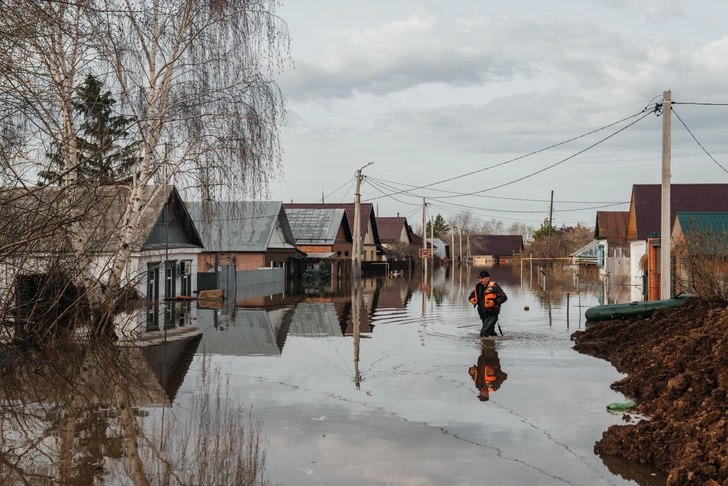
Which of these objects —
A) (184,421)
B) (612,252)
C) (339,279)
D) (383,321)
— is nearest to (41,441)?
(184,421)

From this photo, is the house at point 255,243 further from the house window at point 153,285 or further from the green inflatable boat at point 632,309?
the green inflatable boat at point 632,309

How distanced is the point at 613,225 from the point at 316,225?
23451mm

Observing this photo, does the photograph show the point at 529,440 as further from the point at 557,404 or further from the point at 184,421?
the point at 184,421

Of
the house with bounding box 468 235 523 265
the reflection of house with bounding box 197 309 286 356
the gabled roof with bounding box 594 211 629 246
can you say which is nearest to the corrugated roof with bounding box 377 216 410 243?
the house with bounding box 468 235 523 265

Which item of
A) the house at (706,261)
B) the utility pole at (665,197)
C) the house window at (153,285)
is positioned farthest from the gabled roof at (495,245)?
the utility pole at (665,197)

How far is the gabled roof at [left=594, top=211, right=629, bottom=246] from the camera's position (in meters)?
59.4

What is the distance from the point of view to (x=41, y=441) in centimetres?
835

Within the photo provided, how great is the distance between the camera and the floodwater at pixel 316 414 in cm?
740

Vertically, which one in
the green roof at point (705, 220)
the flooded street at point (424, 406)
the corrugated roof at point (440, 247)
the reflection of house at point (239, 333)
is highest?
the corrugated roof at point (440, 247)

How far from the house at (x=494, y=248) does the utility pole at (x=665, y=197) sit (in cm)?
12916

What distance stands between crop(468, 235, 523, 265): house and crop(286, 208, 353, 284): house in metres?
88.4

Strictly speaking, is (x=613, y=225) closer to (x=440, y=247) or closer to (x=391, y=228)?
(x=391, y=228)

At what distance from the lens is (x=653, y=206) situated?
48531 millimetres

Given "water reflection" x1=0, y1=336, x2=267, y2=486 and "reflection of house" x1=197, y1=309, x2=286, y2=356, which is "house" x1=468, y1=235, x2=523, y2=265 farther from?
"water reflection" x1=0, y1=336, x2=267, y2=486
